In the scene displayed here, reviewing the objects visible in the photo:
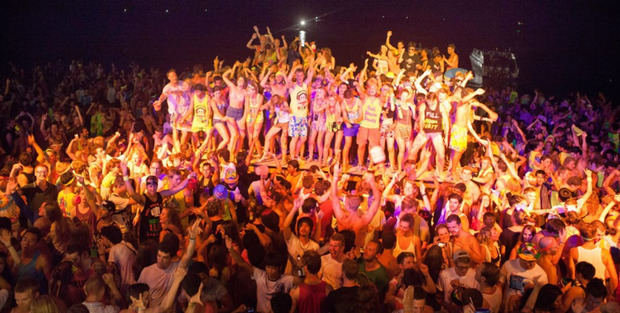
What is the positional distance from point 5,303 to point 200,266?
1239 millimetres

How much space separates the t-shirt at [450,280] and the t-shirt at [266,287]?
3.54 feet

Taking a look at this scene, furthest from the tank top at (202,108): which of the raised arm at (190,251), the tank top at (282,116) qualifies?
the raised arm at (190,251)

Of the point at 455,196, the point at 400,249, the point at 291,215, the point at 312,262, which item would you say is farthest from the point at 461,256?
the point at 291,215

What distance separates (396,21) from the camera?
21.0 m

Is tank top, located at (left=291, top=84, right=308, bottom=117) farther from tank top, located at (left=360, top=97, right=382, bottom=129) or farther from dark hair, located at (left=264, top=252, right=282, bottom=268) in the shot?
dark hair, located at (left=264, top=252, right=282, bottom=268)

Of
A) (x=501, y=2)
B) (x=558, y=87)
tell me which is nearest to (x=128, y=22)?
(x=501, y=2)

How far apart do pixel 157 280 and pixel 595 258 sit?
3302 millimetres

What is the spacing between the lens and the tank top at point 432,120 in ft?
26.7

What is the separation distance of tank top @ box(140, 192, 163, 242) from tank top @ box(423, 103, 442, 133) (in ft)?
14.6

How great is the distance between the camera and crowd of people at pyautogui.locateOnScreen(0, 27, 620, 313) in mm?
3684

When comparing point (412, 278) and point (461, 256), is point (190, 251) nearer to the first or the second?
point (412, 278)

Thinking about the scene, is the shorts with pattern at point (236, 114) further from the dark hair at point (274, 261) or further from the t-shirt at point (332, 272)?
the dark hair at point (274, 261)

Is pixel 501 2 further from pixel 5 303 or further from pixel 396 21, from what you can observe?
pixel 5 303

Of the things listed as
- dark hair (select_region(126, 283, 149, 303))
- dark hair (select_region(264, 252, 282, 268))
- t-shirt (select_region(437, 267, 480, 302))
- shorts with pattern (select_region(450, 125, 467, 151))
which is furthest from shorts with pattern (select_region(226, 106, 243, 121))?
dark hair (select_region(126, 283, 149, 303))
